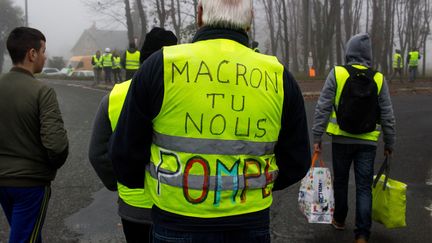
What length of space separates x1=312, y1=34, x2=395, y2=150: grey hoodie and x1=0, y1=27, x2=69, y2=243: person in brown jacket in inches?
94.3

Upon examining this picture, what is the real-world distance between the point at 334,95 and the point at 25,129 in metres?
2.68

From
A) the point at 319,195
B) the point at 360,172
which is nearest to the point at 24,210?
the point at 319,195

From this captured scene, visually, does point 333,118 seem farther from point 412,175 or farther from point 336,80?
point 412,175

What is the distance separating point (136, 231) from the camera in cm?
284

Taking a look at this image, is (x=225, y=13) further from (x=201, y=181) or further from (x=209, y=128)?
(x=201, y=181)

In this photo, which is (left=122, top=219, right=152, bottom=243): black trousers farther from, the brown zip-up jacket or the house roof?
the house roof

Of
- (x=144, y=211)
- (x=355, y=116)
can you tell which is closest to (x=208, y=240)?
(x=144, y=211)

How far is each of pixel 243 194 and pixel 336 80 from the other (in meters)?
2.68

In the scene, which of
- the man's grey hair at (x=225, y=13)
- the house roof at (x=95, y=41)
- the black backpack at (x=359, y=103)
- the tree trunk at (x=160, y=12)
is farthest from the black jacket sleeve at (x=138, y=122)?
the house roof at (x=95, y=41)

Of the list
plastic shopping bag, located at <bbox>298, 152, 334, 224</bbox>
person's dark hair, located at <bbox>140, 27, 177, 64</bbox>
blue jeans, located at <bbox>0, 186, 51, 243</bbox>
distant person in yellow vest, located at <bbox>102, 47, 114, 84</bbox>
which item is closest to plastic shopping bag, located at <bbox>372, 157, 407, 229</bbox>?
plastic shopping bag, located at <bbox>298, 152, 334, 224</bbox>

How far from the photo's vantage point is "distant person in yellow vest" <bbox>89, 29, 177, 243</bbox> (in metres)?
2.71

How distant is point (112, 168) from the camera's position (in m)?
2.82

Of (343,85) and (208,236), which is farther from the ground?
(343,85)

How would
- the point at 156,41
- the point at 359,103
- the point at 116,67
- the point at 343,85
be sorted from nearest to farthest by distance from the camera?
1. the point at 156,41
2. the point at 359,103
3. the point at 343,85
4. the point at 116,67
